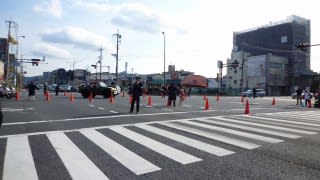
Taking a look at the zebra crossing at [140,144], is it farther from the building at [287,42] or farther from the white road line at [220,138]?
the building at [287,42]

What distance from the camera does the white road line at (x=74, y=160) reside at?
19.9 feet

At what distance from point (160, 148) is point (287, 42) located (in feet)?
354

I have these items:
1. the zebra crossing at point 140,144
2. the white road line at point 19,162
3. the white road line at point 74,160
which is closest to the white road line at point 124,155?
the zebra crossing at point 140,144

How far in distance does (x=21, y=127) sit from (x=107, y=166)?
651 cm

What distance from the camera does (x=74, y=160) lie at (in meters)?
7.11

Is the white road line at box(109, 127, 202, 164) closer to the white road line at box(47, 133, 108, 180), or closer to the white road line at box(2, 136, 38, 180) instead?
the white road line at box(47, 133, 108, 180)

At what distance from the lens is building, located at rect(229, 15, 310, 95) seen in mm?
106438

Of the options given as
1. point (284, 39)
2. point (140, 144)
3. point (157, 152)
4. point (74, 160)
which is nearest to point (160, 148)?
point (157, 152)

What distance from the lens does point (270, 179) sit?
579 centimetres

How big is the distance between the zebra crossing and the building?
91.7 m

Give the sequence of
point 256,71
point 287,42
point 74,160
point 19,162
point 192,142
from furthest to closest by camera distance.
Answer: point 287,42 < point 256,71 < point 192,142 < point 74,160 < point 19,162

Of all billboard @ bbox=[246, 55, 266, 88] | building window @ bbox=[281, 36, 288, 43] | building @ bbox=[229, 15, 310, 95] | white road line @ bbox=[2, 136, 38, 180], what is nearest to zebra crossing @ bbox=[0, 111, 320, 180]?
white road line @ bbox=[2, 136, 38, 180]

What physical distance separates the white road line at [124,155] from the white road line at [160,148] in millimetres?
607

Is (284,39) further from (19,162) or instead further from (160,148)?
(19,162)
